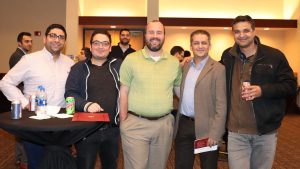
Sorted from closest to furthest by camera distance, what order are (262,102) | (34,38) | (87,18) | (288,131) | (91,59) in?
(262,102) → (91,59) → (288,131) → (87,18) → (34,38)

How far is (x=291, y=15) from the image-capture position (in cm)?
988

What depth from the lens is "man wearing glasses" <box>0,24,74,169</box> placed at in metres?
2.79

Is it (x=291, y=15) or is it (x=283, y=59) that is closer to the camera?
(x=283, y=59)

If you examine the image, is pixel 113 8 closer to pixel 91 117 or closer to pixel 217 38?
pixel 217 38

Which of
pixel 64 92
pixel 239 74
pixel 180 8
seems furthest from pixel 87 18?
pixel 239 74

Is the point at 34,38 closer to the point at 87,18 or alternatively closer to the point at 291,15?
the point at 87,18

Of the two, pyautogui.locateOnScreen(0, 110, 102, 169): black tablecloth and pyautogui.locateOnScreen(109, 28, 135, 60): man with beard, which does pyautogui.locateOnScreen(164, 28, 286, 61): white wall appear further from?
pyautogui.locateOnScreen(0, 110, 102, 169): black tablecloth

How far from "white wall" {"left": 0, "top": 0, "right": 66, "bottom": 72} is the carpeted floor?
4.56 m

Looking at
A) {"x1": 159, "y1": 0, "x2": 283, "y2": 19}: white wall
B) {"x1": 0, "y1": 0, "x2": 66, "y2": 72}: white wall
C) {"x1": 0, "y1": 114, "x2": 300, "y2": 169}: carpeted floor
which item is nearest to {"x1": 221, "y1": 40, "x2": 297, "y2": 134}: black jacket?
{"x1": 0, "y1": 114, "x2": 300, "y2": 169}: carpeted floor

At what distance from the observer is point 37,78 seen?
2.82m

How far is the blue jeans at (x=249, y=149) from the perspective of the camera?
8.45 ft

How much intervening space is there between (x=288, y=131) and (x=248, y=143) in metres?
4.59

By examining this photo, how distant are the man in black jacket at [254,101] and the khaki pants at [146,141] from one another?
1.71 feet

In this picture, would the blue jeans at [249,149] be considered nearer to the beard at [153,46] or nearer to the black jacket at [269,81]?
the black jacket at [269,81]
